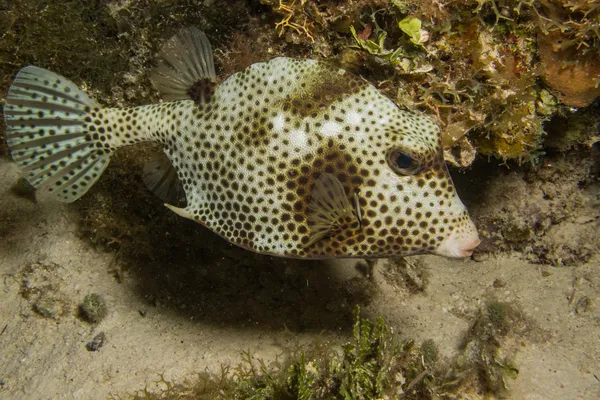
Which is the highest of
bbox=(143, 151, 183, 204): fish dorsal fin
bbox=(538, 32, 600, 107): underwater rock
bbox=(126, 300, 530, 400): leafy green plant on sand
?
bbox=(538, 32, 600, 107): underwater rock

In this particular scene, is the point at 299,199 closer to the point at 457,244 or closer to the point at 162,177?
the point at 457,244

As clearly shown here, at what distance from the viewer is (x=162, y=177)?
9.89 ft

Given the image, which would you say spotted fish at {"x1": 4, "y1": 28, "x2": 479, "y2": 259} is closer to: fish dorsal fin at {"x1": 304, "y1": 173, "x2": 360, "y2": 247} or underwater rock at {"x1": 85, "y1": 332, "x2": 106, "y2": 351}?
fish dorsal fin at {"x1": 304, "y1": 173, "x2": 360, "y2": 247}

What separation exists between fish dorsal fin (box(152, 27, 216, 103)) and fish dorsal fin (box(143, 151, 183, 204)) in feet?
1.54

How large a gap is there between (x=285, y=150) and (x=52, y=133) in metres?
1.69

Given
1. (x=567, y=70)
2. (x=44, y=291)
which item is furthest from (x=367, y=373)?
(x=44, y=291)

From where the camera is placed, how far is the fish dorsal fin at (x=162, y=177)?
3.01 meters

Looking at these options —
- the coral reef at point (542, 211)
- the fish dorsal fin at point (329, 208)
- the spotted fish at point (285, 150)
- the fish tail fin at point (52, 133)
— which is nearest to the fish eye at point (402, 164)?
the spotted fish at point (285, 150)

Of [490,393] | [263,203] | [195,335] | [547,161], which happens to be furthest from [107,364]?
[547,161]

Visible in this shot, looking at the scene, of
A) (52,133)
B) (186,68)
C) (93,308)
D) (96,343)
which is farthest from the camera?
(93,308)

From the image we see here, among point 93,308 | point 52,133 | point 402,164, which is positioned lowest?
Answer: point 93,308

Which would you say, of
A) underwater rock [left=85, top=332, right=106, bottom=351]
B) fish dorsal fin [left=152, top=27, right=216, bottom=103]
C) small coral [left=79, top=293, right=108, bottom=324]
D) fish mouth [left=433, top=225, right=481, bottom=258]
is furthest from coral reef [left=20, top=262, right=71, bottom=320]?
fish mouth [left=433, top=225, right=481, bottom=258]

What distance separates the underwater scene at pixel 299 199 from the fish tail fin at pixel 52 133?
15mm

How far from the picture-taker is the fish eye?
2404 mm
